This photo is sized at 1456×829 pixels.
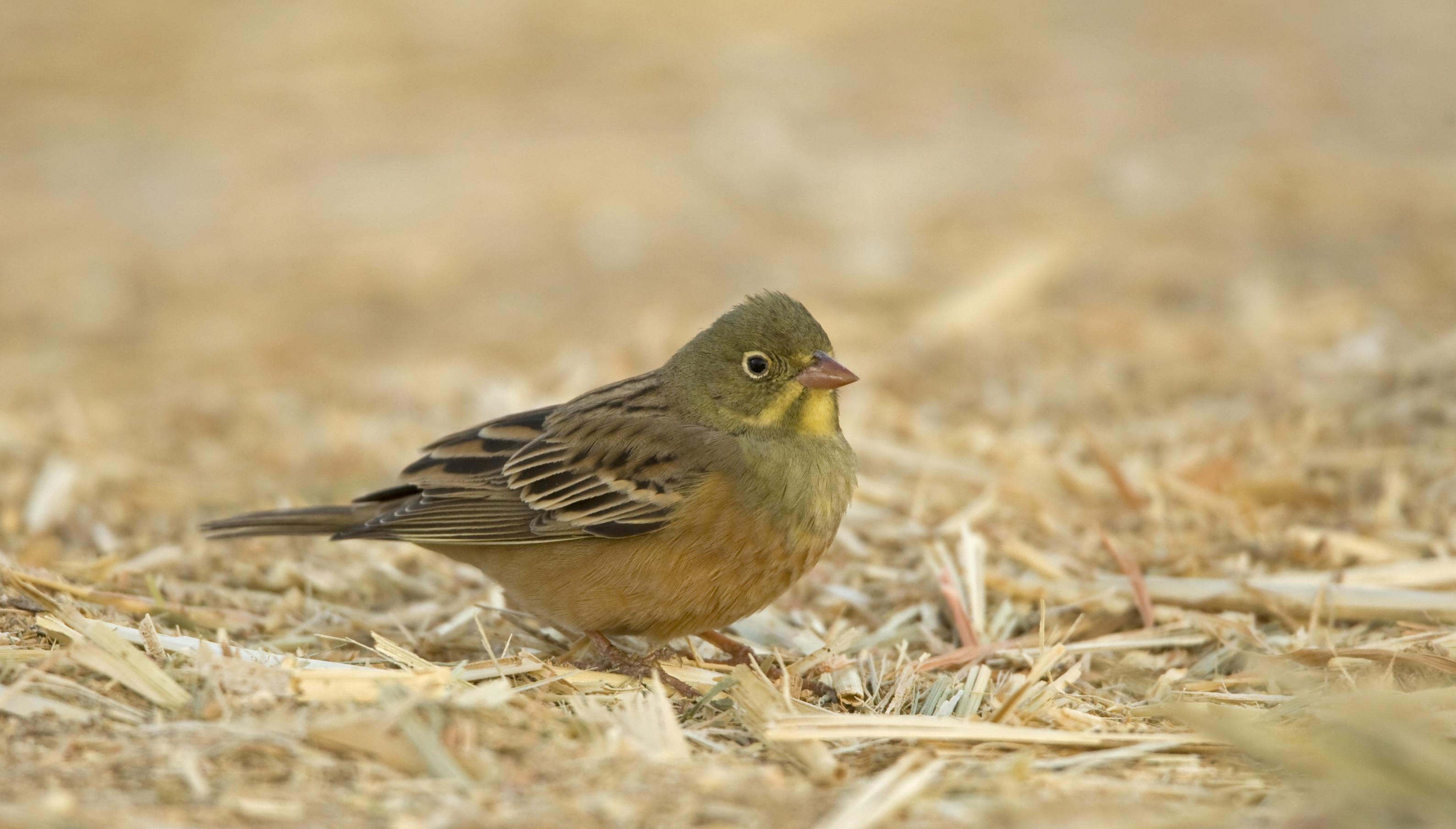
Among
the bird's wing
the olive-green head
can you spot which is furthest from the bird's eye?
the bird's wing

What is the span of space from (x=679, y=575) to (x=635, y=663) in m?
0.36

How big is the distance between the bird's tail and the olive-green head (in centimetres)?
148

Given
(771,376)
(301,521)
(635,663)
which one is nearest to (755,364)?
(771,376)

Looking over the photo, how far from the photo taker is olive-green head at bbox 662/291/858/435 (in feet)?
A: 19.1

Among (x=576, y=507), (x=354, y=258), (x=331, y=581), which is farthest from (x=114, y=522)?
(x=354, y=258)

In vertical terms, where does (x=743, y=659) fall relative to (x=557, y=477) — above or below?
below

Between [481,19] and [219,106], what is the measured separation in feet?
12.1

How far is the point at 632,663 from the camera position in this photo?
5445mm

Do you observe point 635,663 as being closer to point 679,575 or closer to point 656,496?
point 679,575

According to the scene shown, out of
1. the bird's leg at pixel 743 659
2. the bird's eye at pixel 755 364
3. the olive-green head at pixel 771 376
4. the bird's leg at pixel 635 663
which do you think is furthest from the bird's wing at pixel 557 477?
the bird's leg at pixel 743 659

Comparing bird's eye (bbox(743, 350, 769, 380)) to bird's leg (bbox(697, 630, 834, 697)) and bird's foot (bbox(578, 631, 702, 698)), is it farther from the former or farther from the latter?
bird's foot (bbox(578, 631, 702, 698))

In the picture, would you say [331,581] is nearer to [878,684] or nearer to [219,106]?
[878,684]

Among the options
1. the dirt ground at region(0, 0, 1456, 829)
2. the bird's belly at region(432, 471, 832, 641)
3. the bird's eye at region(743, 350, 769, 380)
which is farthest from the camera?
the bird's eye at region(743, 350, 769, 380)

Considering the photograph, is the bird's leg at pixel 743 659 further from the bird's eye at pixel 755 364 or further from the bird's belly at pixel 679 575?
the bird's eye at pixel 755 364
